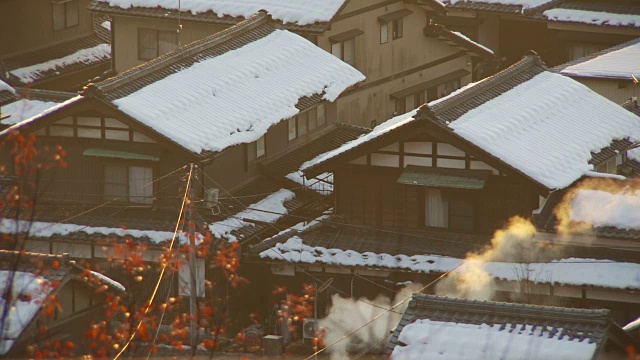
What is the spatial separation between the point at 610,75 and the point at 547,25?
10851 millimetres

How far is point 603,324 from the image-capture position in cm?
1964

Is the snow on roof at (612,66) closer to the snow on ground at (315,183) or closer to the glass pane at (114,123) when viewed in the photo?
the snow on ground at (315,183)

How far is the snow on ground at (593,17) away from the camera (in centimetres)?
4816

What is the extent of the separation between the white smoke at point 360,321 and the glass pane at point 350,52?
1432cm

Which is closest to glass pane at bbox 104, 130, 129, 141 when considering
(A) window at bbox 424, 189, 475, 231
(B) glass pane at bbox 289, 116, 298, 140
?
(B) glass pane at bbox 289, 116, 298, 140

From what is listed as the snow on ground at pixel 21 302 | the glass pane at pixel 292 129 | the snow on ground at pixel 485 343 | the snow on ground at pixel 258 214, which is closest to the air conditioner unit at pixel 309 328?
the snow on ground at pixel 258 214

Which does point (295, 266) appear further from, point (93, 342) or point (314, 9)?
point (314, 9)

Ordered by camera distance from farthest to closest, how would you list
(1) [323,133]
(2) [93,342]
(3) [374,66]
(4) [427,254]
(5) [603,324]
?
(3) [374,66] < (1) [323,133] < (4) [427,254] < (2) [93,342] < (5) [603,324]

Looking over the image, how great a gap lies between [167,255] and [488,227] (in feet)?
26.4

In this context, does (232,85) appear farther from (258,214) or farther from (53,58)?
(53,58)

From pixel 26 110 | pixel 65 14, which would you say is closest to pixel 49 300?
pixel 26 110

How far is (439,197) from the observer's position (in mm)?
30984

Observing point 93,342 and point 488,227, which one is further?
point 488,227

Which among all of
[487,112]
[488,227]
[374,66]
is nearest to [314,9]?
[374,66]
